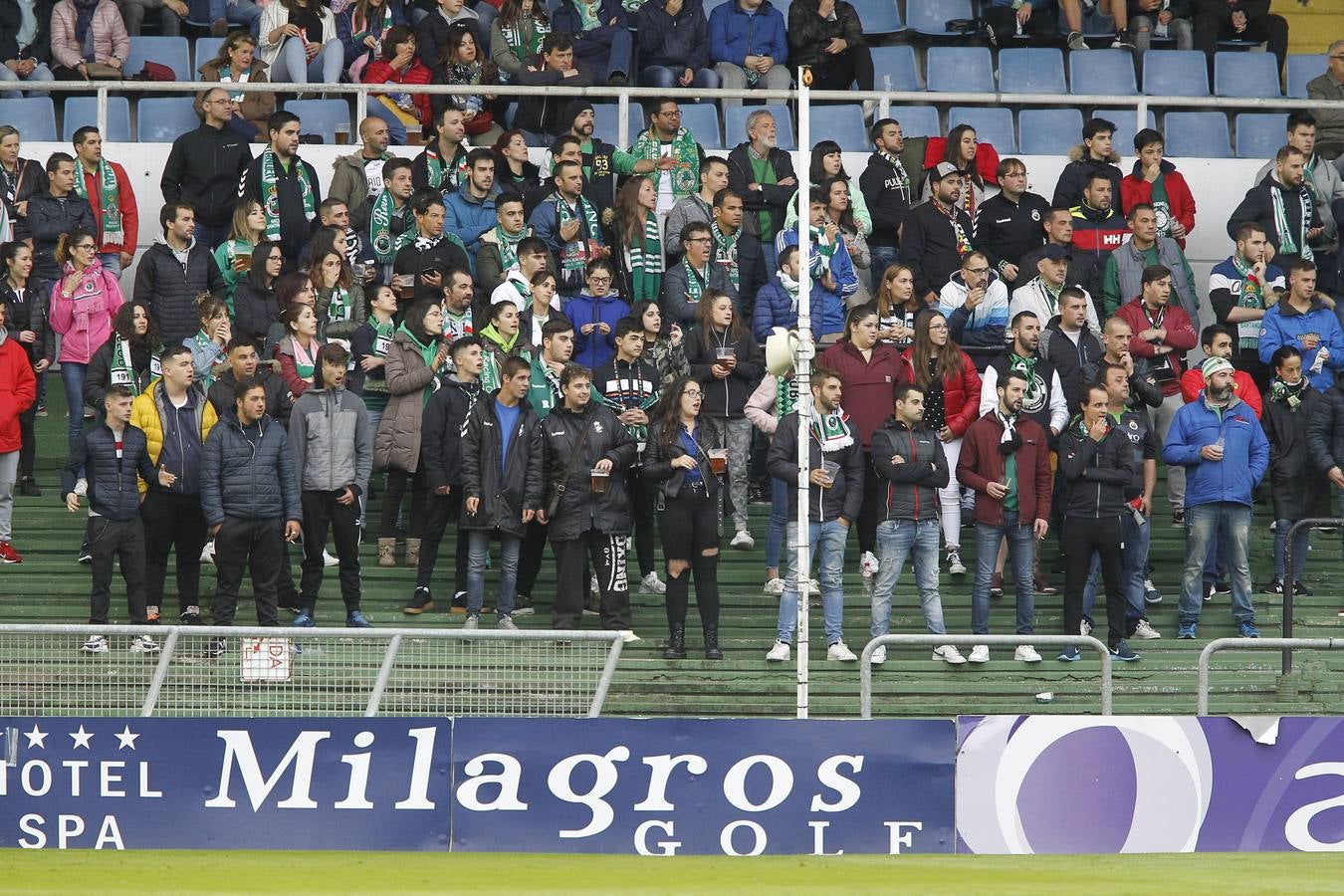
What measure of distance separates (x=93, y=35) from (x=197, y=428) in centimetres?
632

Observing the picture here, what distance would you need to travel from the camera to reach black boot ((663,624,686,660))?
510 inches

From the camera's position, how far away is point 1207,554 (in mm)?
14109

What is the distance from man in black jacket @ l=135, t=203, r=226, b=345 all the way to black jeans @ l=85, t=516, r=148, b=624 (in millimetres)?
2584

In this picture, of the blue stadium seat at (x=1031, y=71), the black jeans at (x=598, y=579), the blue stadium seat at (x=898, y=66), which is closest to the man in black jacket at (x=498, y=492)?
the black jeans at (x=598, y=579)

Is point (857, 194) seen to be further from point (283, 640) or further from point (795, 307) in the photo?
point (283, 640)

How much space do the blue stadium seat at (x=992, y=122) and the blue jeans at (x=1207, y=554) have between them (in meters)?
5.61

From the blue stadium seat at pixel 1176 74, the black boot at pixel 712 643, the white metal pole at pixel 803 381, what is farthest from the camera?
the blue stadium seat at pixel 1176 74

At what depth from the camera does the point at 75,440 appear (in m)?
13.9

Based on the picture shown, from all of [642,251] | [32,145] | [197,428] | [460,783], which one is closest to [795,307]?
[642,251]

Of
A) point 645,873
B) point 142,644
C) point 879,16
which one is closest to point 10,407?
point 142,644

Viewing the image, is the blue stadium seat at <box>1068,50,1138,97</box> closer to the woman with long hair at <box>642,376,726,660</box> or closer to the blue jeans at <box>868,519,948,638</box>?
the blue jeans at <box>868,519,948,638</box>

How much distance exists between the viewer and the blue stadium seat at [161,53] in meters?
18.4

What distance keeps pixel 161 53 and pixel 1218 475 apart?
10814 millimetres

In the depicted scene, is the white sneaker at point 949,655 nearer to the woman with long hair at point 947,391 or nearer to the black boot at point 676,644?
the woman with long hair at point 947,391
